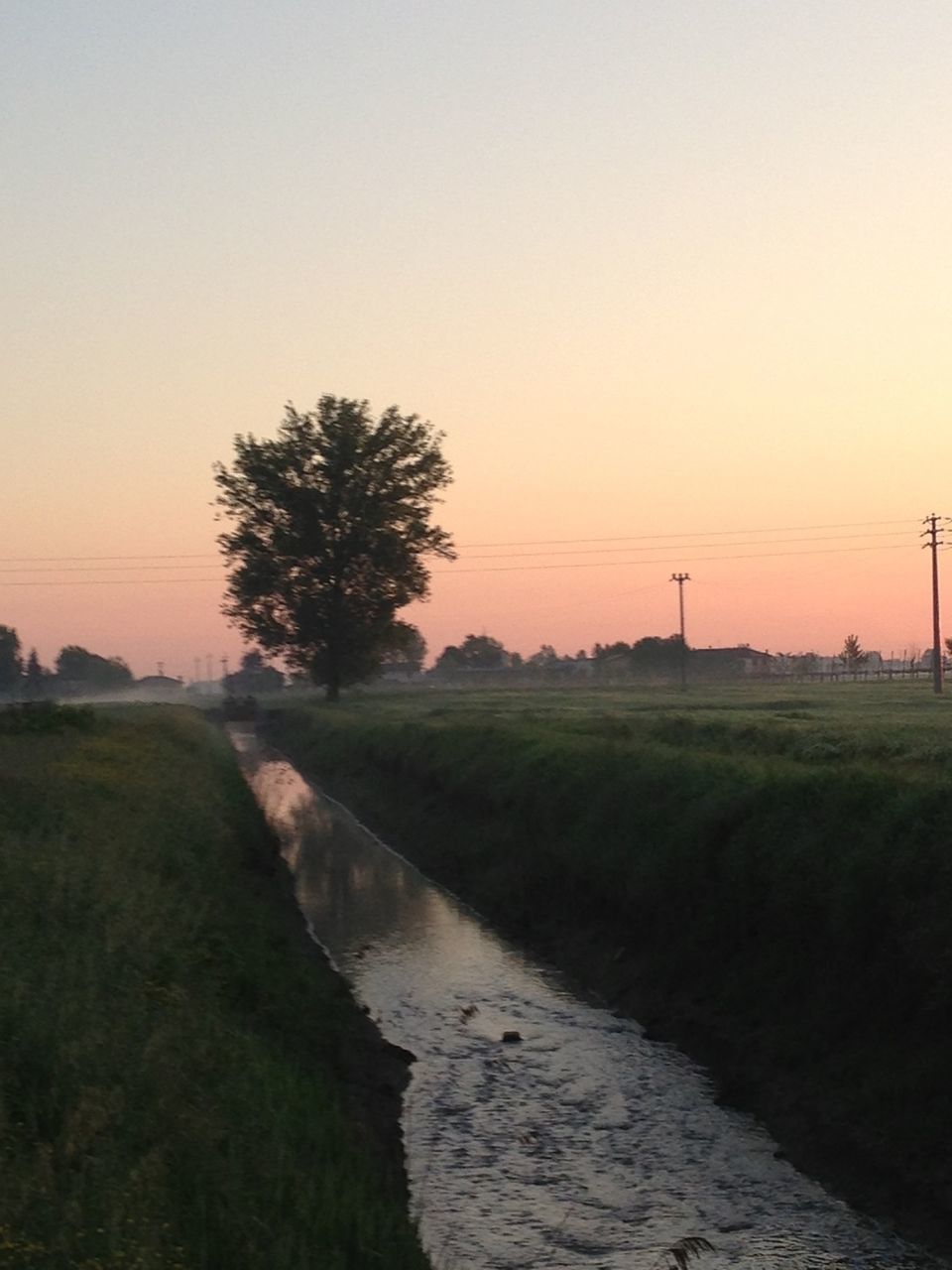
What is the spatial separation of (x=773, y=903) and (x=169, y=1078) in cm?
887

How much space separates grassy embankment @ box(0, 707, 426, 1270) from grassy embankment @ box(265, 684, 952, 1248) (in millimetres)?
4049

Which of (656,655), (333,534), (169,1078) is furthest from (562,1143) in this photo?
(656,655)

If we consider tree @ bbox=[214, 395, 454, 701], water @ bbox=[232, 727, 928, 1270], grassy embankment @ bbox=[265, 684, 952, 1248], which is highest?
tree @ bbox=[214, 395, 454, 701]

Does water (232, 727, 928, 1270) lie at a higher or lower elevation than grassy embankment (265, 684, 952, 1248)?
lower

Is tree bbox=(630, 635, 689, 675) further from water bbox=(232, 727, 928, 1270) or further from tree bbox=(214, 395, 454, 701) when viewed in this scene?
water bbox=(232, 727, 928, 1270)

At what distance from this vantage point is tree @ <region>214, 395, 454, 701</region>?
68.4 metres

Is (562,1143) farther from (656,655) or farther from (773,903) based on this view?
(656,655)

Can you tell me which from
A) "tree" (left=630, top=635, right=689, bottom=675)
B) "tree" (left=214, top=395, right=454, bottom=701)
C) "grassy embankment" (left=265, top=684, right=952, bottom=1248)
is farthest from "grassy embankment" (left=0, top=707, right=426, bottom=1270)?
"tree" (left=630, top=635, right=689, bottom=675)

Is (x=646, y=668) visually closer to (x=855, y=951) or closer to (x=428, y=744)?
(x=428, y=744)

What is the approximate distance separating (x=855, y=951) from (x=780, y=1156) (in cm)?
267

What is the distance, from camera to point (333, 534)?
6844cm

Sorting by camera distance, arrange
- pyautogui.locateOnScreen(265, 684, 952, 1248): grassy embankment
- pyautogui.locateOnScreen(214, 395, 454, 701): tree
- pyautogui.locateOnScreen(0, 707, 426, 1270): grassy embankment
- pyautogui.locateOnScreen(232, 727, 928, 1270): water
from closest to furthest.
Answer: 1. pyautogui.locateOnScreen(0, 707, 426, 1270): grassy embankment
2. pyautogui.locateOnScreen(232, 727, 928, 1270): water
3. pyautogui.locateOnScreen(265, 684, 952, 1248): grassy embankment
4. pyautogui.locateOnScreen(214, 395, 454, 701): tree

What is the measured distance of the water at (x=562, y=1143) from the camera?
1038cm

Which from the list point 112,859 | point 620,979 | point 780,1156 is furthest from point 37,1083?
point 620,979
